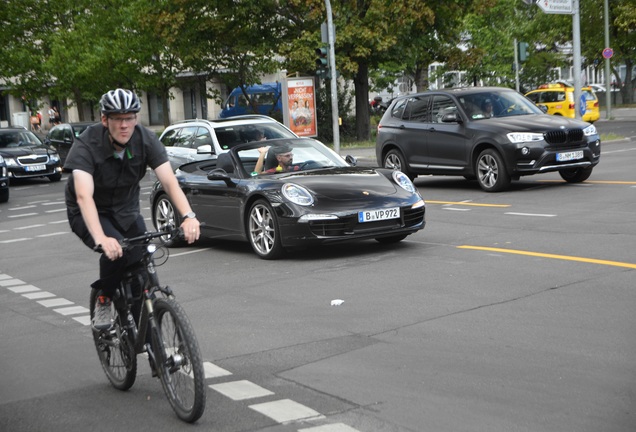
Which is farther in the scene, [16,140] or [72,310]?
[16,140]

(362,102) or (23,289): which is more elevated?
(362,102)

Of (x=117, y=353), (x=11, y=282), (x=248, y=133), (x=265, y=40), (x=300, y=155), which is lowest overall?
(x=11, y=282)

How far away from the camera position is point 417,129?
20531 millimetres

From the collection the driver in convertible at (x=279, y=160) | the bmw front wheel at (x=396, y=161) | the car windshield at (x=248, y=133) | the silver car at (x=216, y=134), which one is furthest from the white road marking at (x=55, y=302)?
the bmw front wheel at (x=396, y=161)

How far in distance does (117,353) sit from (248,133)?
12923 mm

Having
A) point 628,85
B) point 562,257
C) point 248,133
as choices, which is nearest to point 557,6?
point 248,133

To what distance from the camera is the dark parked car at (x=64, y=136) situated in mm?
39406

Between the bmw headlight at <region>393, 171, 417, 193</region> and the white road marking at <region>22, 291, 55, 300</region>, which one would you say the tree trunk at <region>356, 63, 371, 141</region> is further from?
the white road marking at <region>22, 291, 55, 300</region>

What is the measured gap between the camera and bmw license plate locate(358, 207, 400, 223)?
1176 centimetres

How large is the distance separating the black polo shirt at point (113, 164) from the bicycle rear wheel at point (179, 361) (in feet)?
2.58

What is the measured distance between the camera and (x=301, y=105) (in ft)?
113

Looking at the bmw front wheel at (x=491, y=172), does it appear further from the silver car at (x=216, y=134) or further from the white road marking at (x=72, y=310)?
the white road marking at (x=72, y=310)

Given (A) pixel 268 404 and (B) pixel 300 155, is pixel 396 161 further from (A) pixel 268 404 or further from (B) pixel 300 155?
(A) pixel 268 404

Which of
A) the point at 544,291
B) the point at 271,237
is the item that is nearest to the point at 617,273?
the point at 544,291
